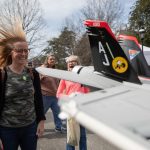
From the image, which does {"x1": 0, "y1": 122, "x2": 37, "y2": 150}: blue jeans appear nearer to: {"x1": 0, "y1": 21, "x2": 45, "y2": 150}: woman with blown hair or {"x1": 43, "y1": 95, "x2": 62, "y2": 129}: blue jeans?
{"x1": 0, "y1": 21, "x2": 45, "y2": 150}: woman with blown hair

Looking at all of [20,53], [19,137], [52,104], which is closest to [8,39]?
[20,53]

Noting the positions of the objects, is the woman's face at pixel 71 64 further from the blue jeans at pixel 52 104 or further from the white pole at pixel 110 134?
the white pole at pixel 110 134

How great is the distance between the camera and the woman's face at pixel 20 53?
129 inches

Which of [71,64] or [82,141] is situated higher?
[71,64]

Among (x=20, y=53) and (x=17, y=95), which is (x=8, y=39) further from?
(x=17, y=95)

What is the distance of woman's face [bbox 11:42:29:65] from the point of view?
3271mm

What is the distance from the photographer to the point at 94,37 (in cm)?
564

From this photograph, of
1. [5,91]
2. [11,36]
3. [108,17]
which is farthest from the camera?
[108,17]

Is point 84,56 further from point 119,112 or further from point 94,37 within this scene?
point 119,112

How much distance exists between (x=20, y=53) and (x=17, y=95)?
0.39 meters

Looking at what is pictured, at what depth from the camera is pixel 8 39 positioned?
3.35 m

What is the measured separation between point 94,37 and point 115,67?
563 millimetres

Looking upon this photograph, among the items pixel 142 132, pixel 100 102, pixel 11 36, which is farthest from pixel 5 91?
pixel 142 132

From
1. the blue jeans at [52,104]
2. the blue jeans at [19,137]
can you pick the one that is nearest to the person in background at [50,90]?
the blue jeans at [52,104]
